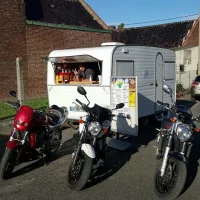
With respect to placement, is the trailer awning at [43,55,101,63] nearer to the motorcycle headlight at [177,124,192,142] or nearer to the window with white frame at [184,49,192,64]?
the motorcycle headlight at [177,124,192,142]

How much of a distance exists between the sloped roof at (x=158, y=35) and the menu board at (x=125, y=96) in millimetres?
21044

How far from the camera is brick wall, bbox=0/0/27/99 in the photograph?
16734mm

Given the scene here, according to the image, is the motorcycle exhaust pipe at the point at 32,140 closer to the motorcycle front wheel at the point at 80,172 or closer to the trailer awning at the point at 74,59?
the motorcycle front wheel at the point at 80,172

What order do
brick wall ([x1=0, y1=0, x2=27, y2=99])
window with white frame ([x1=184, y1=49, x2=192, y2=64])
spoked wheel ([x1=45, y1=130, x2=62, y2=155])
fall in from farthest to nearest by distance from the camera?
window with white frame ([x1=184, y1=49, x2=192, y2=64]) → brick wall ([x1=0, y1=0, x2=27, y2=99]) → spoked wheel ([x1=45, y1=130, x2=62, y2=155])

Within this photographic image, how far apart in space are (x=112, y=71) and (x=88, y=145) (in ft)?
13.4

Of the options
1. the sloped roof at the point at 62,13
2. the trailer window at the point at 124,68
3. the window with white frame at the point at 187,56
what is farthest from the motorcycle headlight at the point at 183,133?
the window with white frame at the point at 187,56

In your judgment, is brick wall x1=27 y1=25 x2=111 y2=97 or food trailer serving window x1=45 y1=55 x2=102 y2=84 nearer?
food trailer serving window x1=45 y1=55 x2=102 y2=84

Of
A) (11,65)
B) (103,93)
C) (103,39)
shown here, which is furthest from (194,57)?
(103,93)

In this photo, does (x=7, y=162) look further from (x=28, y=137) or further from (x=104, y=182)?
(x=104, y=182)

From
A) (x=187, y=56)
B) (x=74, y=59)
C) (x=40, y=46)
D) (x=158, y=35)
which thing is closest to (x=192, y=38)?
(x=187, y=56)

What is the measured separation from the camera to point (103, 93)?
348 inches

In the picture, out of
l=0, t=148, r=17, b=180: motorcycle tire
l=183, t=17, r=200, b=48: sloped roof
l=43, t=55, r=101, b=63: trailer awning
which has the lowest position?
l=0, t=148, r=17, b=180: motorcycle tire

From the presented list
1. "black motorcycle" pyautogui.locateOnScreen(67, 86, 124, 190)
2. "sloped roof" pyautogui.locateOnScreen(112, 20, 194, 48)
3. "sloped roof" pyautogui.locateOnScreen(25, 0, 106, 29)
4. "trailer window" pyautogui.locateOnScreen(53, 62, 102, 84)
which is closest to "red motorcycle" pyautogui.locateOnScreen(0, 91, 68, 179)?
"black motorcycle" pyautogui.locateOnScreen(67, 86, 124, 190)

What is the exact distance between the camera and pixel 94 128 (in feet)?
17.0
